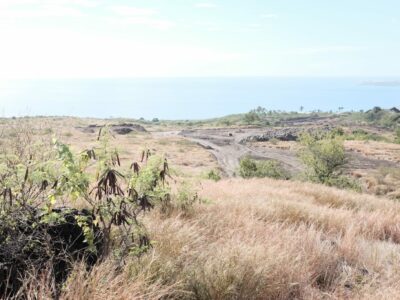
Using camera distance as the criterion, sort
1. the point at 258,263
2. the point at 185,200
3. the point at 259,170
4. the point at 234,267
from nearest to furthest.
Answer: the point at 234,267 < the point at 258,263 < the point at 185,200 < the point at 259,170

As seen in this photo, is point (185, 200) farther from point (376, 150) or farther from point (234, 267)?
point (376, 150)

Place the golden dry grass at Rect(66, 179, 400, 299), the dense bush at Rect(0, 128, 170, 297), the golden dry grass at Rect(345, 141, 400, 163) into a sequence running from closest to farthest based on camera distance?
the dense bush at Rect(0, 128, 170, 297) → the golden dry grass at Rect(66, 179, 400, 299) → the golden dry grass at Rect(345, 141, 400, 163)

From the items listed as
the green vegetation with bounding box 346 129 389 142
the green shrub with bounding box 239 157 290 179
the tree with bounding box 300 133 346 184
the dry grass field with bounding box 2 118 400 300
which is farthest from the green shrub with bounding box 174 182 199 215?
the green vegetation with bounding box 346 129 389 142

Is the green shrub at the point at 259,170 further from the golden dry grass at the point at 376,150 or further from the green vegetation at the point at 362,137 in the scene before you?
the green vegetation at the point at 362,137

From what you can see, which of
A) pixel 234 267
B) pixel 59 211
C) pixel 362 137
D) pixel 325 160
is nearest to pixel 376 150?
pixel 362 137

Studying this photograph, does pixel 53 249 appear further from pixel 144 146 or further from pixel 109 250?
pixel 144 146

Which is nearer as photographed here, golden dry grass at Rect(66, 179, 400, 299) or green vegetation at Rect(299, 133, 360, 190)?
golden dry grass at Rect(66, 179, 400, 299)

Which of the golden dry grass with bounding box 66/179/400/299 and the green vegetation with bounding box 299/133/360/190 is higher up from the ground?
the golden dry grass with bounding box 66/179/400/299

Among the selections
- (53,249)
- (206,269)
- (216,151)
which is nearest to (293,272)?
(206,269)

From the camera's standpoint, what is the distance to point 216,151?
232 feet

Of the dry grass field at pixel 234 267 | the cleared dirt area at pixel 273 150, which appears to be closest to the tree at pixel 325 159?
the cleared dirt area at pixel 273 150

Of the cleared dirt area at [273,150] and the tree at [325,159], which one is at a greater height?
the tree at [325,159]

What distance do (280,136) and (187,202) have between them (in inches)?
3513

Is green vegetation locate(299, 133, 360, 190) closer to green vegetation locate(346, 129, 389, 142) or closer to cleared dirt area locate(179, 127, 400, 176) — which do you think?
cleared dirt area locate(179, 127, 400, 176)
